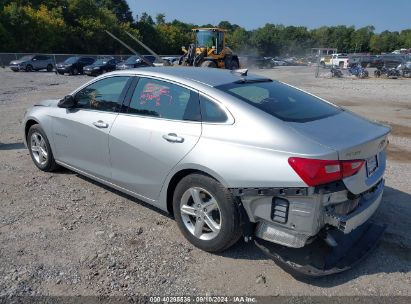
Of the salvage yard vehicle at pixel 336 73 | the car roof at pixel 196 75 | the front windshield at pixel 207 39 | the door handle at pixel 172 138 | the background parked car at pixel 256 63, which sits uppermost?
the front windshield at pixel 207 39

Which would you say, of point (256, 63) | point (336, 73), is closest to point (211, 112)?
point (336, 73)

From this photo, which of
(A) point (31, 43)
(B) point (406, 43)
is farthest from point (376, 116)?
(B) point (406, 43)

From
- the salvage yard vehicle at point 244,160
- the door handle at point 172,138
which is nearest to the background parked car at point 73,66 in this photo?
the salvage yard vehicle at point 244,160

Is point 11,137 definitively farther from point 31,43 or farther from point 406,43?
point 406,43

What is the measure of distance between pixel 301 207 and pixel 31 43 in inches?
2090

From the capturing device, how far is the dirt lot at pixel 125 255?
3166mm

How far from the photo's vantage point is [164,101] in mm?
3998

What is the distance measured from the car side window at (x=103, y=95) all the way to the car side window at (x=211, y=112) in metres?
1.18

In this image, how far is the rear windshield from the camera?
3557 millimetres

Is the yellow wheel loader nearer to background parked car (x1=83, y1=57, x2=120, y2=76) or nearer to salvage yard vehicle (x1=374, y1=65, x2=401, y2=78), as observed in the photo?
background parked car (x1=83, y1=57, x2=120, y2=76)

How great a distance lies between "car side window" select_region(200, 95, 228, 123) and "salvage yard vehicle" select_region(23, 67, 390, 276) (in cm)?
1

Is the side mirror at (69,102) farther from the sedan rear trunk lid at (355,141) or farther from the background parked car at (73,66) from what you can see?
the background parked car at (73,66)

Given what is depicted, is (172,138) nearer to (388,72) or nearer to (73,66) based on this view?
(73,66)

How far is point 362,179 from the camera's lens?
325 cm
